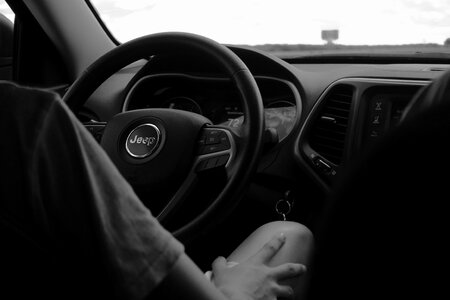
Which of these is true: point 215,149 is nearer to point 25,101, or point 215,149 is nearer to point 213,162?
point 213,162

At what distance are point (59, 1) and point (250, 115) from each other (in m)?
1.43

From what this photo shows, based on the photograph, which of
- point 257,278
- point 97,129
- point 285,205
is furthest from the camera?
point 285,205

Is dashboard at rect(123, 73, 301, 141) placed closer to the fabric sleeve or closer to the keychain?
the keychain

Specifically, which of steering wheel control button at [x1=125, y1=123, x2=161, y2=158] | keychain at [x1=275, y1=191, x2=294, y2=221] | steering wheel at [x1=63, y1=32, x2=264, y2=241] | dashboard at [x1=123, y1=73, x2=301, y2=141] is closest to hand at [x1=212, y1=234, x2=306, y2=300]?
steering wheel at [x1=63, y1=32, x2=264, y2=241]

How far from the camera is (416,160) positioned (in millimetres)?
675

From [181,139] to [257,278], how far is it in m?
0.60

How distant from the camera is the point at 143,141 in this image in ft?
6.20

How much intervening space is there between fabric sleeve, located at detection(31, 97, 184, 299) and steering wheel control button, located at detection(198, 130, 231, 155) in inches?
38.3

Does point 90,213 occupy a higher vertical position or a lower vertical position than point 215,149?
higher

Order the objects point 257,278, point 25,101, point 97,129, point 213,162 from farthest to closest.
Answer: point 97,129, point 213,162, point 257,278, point 25,101

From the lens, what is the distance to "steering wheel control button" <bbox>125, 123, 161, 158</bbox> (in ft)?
6.13

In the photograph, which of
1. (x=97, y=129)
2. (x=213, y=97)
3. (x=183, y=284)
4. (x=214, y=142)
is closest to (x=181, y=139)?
(x=214, y=142)

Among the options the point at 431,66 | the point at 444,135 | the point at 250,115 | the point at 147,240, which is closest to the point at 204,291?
the point at 147,240

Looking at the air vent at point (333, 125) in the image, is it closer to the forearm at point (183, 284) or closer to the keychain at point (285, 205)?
the keychain at point (285, 205)
